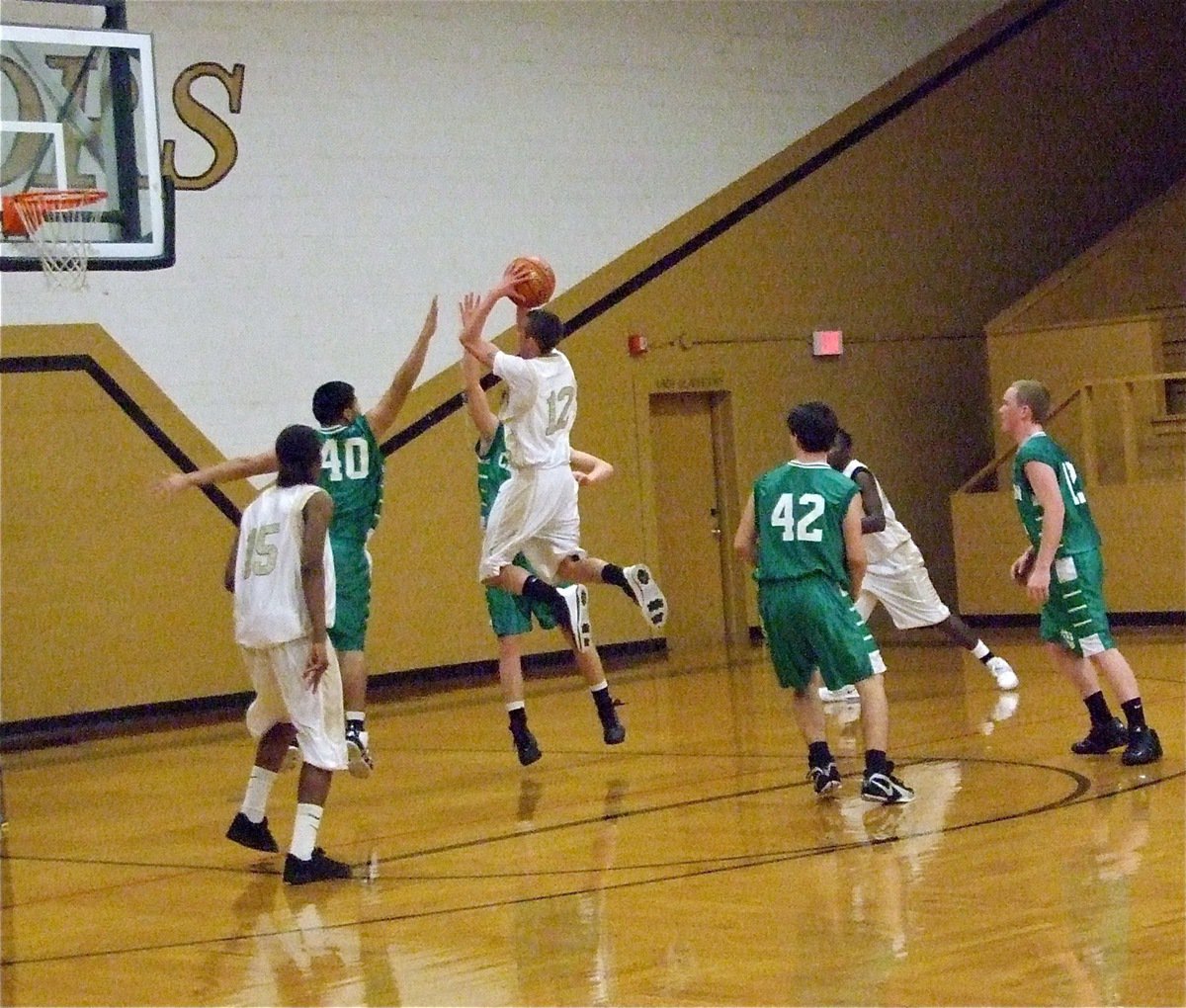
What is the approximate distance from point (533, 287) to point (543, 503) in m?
0.98

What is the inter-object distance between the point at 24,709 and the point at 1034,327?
8.87m

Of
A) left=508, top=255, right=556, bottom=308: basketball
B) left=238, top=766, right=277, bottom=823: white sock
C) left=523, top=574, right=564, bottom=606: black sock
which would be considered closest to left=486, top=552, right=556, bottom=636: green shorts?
left=523, top=574, right=564, bottom=606: black sock

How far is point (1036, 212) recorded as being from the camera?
1842cm

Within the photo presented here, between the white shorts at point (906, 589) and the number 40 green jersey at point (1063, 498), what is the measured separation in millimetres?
3423

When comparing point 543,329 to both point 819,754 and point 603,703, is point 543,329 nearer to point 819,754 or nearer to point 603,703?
point 603,703

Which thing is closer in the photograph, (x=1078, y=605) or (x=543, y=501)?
(x=1078, y=605)

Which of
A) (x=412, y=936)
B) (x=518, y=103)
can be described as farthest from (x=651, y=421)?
(x=412, y=936)

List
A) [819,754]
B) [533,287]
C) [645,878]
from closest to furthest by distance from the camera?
[645,878]
[819,754]
[533,287]

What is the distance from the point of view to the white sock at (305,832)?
21.9 feet

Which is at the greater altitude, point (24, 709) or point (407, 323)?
point (407, 323)

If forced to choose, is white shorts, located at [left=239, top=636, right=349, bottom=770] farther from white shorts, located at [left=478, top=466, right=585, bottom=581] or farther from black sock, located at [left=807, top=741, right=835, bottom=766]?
white shorts, located at [left=478, top=466, right=585, bottom=581]

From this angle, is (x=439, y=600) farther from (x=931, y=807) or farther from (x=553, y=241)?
(x=931, y=807)

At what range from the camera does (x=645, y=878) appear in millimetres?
6250

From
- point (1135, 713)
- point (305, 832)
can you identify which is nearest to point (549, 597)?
point (305, 832)
